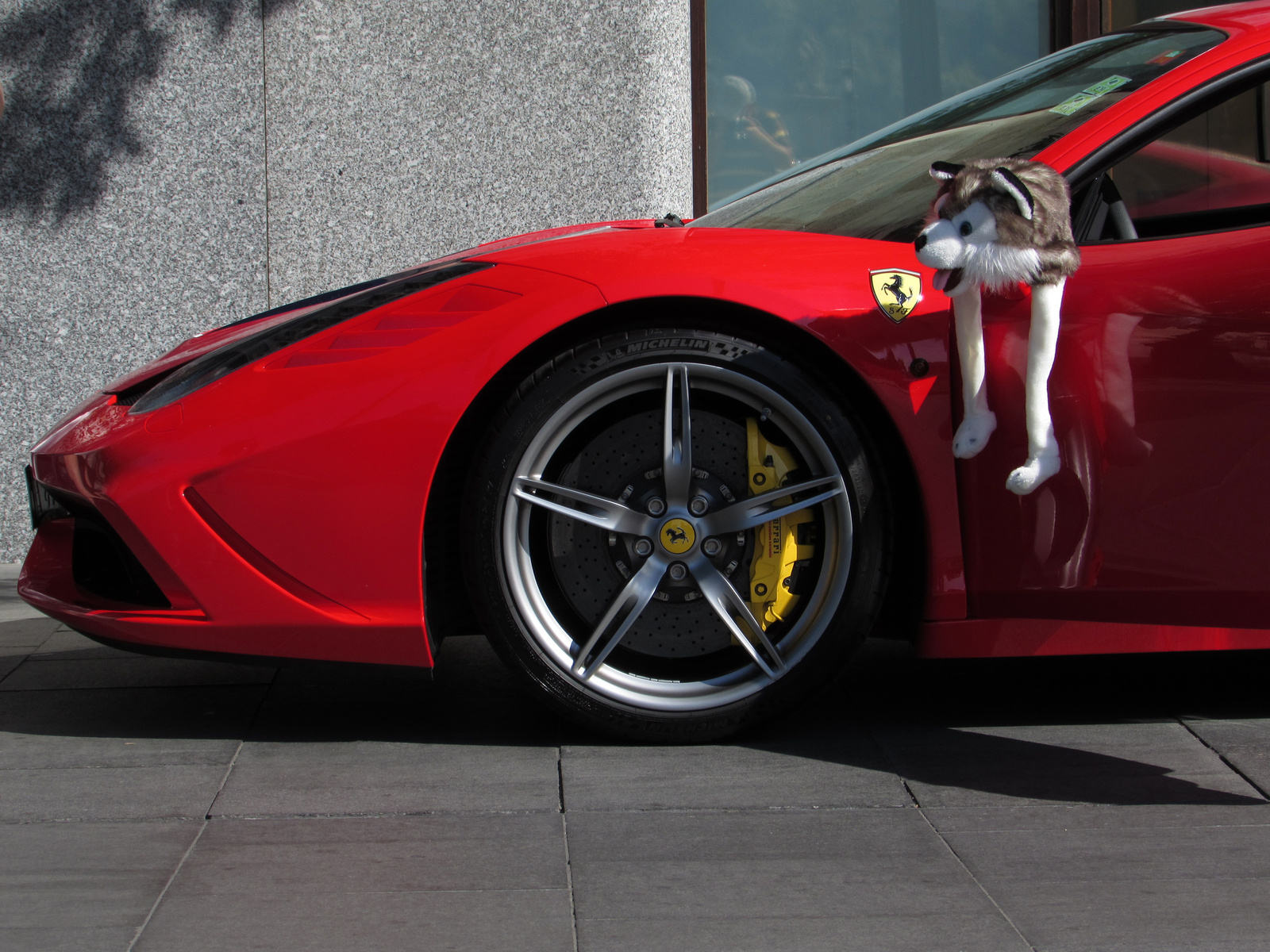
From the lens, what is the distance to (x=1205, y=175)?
3.14 meters

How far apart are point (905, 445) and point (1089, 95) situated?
0.90m

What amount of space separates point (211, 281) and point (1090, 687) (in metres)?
4.03

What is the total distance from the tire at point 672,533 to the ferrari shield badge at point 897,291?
198 millimetres

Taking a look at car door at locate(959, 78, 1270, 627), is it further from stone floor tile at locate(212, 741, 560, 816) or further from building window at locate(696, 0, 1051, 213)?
building window at locate(696, 0, 1051, 213)

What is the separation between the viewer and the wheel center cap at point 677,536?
240 cm

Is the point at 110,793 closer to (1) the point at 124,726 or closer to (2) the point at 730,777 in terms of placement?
(1) the point at 124,726

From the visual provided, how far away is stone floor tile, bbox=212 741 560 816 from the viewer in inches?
87.1

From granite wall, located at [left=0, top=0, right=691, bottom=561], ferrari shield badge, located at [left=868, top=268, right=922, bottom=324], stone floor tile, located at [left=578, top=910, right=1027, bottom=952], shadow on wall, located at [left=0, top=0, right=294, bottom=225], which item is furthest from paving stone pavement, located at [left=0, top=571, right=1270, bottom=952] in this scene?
shadow on wall, located at [left=0, top=0, right=294, bottom=225]

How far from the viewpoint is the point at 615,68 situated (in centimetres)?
540

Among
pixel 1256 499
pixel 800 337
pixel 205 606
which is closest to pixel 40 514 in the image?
pixel 205 606

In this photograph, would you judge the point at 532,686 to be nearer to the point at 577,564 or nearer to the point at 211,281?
the point at 577,564

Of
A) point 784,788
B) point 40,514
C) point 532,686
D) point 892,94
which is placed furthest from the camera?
point 892,94

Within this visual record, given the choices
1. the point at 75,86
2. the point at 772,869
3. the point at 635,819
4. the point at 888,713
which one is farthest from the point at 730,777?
the point at 75,86

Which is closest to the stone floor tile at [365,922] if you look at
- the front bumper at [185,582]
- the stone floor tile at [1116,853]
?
the front bumper at [185,582]
